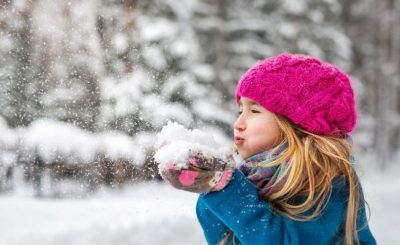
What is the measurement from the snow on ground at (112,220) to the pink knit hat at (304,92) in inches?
83.7

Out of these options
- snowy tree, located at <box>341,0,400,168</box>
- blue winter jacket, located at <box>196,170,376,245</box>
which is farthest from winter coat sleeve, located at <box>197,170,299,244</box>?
snowy tree, located at <box>341,0,400,168</box>

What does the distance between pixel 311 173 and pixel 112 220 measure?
3823 mm

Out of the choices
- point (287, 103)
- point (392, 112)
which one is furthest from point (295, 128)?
point (392, 112)

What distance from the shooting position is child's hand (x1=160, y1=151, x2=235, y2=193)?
1.47 metres

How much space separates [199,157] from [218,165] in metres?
0.08

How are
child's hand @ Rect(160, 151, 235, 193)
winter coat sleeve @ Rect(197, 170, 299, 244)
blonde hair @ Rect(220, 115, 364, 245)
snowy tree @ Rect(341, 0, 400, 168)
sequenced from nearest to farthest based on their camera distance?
child's hand @ Rect(160, 151, 235, 193) → winter coat sleeve @ Rect(197, 170, 299, 244) → blonde hair @ Rect(220, 115, 364, 245) → snowy tree @ Rect(341, 0, 400, 168)

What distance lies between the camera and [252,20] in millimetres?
13898

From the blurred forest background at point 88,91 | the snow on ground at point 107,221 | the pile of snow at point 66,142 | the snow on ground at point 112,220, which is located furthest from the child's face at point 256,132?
the pile of snow at point 66,142

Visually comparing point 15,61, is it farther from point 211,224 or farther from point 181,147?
point 181,147

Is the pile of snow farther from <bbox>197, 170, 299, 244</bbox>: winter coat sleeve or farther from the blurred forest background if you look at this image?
<bbox>197, 170, 299, 244</bbox>: winter coat sleeve

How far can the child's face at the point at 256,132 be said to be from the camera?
6.32ft

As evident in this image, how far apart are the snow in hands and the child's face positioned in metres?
0.26

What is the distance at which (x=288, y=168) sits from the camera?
180 centimetres

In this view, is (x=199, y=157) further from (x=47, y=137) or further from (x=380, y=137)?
(x=380, y=137)
